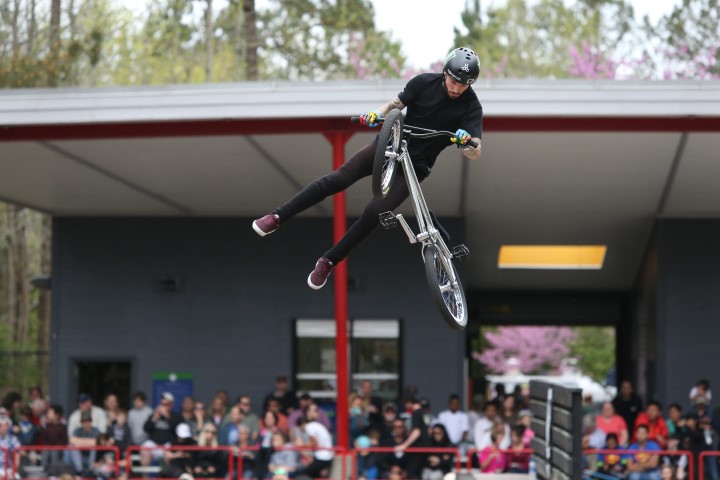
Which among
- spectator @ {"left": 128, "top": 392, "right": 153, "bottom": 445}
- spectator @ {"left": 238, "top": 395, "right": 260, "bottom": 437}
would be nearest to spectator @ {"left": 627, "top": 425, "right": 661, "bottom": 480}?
spectator @ {"left": 238, "top": 395, "right": 260, "bottom": 437}

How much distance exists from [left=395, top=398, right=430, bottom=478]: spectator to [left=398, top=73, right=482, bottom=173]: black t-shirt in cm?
635

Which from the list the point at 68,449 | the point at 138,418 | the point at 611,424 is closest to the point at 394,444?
the point at 611,424

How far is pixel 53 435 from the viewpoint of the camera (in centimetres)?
1362

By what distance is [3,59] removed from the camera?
28.3m

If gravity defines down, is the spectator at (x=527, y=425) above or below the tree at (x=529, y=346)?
below

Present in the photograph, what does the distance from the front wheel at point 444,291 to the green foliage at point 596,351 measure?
41.0 m

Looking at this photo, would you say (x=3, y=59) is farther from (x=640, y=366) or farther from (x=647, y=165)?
(x=647, y=165)

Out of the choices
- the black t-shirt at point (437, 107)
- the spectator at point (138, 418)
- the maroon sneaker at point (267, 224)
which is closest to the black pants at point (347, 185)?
the maroon sneaker at point (267, 224)

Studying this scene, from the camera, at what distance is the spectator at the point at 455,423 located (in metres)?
13.9

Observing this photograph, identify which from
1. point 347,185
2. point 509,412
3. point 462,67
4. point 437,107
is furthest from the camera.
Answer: point 509,412

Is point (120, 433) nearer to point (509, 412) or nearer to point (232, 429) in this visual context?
point (232, 429)

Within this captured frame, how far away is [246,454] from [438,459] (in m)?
1.99

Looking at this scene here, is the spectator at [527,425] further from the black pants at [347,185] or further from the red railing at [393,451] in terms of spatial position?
the black pants at [347,185]

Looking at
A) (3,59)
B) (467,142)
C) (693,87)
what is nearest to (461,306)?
(467,142)
